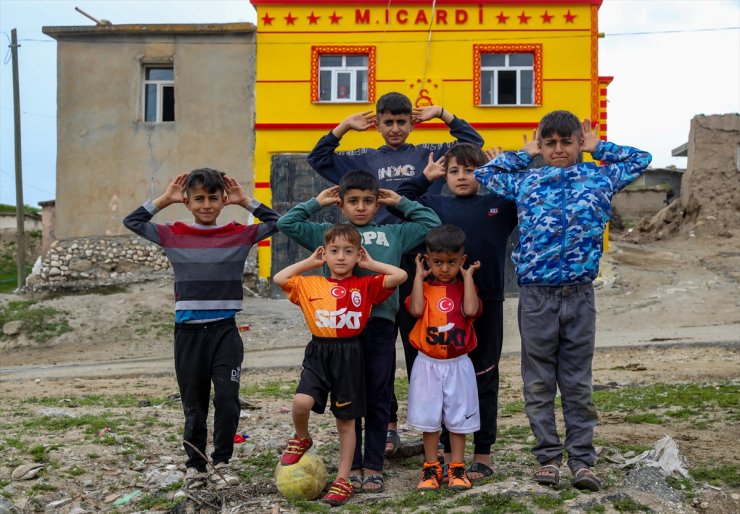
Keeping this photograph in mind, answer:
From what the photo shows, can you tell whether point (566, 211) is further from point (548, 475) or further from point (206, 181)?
point (206, 181)

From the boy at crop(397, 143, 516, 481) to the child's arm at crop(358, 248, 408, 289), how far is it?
500mm

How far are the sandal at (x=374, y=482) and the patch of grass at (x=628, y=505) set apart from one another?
3.84 feet

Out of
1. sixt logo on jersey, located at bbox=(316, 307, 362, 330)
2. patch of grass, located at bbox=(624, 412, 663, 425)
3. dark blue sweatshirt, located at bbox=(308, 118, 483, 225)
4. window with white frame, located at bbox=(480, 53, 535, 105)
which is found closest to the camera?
sixt logo on jersey, located at bbox=(316, 307, 362, 330)

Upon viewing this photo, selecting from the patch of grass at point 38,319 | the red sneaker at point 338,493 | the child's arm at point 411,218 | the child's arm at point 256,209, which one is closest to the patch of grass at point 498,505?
the red sneaker at point 338,493

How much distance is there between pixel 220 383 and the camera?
470 cm

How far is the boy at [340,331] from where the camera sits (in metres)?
4.31

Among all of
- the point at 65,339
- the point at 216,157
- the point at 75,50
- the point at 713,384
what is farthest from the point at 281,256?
the point at 713,384

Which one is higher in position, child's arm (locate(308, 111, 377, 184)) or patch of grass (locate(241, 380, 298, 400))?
child's arm (locate(308, 111, 377, 184))

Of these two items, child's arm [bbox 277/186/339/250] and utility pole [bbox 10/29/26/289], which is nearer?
child's arm [bbox 277/186/339/250]

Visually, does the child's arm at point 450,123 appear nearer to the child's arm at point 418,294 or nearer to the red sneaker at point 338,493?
the child's arm at point 418,294

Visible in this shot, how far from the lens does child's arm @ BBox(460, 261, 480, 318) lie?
14.4 feet

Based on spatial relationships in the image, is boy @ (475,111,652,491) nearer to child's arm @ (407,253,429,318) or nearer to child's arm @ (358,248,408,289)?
child's arm @ (407,253,429,318)

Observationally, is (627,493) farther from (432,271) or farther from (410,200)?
(410,200)

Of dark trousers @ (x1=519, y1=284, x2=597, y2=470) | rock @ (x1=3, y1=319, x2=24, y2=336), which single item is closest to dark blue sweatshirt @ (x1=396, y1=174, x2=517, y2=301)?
dark trousers @ (x1=519, y1=284, x2=597, y2=470)
